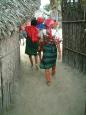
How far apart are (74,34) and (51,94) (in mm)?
2425

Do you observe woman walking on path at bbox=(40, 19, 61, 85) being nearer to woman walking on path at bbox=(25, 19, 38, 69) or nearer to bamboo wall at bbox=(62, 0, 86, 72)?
bamboo wall at bbox=(62, 0, 86, 72)

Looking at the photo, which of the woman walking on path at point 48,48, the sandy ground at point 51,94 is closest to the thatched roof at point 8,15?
the sandy ground at point 51,94

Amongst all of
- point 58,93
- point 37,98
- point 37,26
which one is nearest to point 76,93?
point 58,93

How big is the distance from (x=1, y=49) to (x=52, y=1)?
46.8ft

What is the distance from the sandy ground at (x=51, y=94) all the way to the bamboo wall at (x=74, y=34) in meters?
0.35

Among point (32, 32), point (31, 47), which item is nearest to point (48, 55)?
point (32, 32)

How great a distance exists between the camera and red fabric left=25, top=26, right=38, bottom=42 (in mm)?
9812

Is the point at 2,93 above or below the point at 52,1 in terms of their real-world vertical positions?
below

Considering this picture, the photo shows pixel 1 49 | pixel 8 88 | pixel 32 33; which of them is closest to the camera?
pixel 1 49

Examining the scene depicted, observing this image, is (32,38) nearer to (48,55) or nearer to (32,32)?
(32,32)

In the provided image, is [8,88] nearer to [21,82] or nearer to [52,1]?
[21,82]

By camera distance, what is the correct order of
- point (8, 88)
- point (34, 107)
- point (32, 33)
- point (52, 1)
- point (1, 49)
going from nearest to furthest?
point (1, 49) < point (8, 88) < point (34, 107) < point (32, 33) < point (52, 1)

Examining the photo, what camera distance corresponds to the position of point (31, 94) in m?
8.19

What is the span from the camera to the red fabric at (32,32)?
32.2 feet
